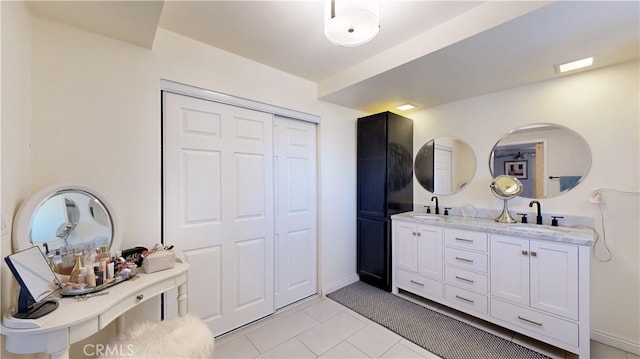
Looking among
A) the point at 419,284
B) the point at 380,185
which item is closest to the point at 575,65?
the point at 380,185

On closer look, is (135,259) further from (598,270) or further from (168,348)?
(598,270)

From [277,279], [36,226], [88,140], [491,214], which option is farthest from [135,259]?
[491,214]

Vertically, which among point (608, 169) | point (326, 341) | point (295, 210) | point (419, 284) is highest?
point (608, 169)

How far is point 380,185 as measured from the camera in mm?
2816

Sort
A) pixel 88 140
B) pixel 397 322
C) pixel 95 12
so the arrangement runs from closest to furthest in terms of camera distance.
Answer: pixel 95 12 < pixel 88 140 < pixel 397 322

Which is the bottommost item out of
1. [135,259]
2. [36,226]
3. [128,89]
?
[135,259]

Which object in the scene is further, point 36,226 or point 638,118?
point 638,118

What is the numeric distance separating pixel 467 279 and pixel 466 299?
18 centimetres

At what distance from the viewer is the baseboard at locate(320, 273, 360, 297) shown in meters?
2.72

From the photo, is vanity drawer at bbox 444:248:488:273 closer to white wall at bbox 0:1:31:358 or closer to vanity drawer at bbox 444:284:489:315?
vanity drawer at bbox 444:284:489:315

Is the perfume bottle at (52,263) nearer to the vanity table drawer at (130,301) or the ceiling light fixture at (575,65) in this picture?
the vanity table drawer at (130,301)

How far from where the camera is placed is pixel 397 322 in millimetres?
2180

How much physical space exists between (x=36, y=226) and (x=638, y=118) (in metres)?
3.92

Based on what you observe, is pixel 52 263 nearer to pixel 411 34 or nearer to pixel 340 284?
pixel 340 284
